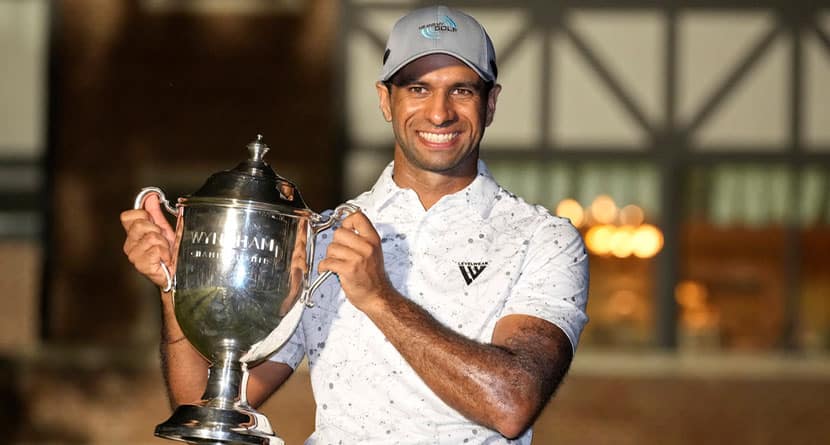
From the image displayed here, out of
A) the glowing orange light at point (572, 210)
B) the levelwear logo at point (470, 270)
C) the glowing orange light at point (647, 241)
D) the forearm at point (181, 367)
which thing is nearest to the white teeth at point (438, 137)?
the levelwear logo at point (470, 270)

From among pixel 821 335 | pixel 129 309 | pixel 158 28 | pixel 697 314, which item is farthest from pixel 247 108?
pixel 821 335

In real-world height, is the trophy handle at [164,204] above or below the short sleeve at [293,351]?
above

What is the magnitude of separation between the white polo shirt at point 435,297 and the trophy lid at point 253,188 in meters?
0.30

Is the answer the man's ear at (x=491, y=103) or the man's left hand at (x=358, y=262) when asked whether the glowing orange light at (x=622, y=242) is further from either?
the man's left hand at (x=358, y=262)

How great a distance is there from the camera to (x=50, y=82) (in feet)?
34.0

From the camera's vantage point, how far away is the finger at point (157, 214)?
2.69 meters

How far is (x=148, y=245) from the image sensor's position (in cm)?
263

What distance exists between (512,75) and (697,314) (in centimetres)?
223

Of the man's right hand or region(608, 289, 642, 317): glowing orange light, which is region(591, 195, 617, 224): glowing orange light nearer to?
region(608, 289, 642, 317): glowing orange light

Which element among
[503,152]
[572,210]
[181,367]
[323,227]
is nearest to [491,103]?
[323,227]

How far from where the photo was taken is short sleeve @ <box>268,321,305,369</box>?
288cm

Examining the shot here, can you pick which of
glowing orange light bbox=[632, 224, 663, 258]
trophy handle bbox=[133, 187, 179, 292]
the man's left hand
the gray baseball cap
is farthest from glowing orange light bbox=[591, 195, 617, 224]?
the man's left hand

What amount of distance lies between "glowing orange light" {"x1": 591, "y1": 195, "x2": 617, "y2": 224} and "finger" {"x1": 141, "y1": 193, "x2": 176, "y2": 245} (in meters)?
7.66

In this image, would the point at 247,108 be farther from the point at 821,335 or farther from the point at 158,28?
the point at 821,335
